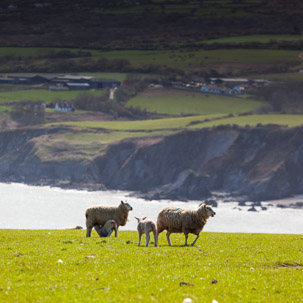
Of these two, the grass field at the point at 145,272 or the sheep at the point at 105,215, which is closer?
the grass field at the point at 145,272

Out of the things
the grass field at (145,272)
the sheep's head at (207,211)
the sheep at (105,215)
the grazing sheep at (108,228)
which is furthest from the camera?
the sheep at (105,215)

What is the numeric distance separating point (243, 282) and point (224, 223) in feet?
552

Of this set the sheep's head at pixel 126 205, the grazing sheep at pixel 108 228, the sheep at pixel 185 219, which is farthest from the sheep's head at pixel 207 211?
the grazing sheep at pixel 108 228

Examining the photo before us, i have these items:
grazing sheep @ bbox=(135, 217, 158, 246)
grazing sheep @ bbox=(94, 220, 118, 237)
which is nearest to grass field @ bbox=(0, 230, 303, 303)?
grazing sheep @ bbox=(135, 217, 158, 246)

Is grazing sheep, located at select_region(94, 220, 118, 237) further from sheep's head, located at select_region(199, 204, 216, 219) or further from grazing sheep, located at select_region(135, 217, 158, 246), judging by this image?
sheep's head, located at select_region(199, 204, 216, 219)

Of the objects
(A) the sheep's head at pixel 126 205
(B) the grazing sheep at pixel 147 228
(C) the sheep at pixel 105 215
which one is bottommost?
(B) the grazing sheep at pixel 147 228

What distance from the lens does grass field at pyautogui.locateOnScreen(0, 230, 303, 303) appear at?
23.3 m

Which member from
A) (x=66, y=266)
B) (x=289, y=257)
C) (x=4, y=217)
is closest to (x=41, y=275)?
(x=66, y=266)

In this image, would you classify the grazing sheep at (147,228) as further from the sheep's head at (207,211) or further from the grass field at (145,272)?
the sheep's head at (207,211)

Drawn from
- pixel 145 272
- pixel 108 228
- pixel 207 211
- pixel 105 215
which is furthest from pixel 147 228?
pixel 145 272

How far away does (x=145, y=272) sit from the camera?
1057 inches

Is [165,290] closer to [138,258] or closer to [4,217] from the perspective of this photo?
[138,258]

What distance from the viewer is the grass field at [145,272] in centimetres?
2331

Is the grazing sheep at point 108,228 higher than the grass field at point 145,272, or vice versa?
the grazing sheep at point 108,228
